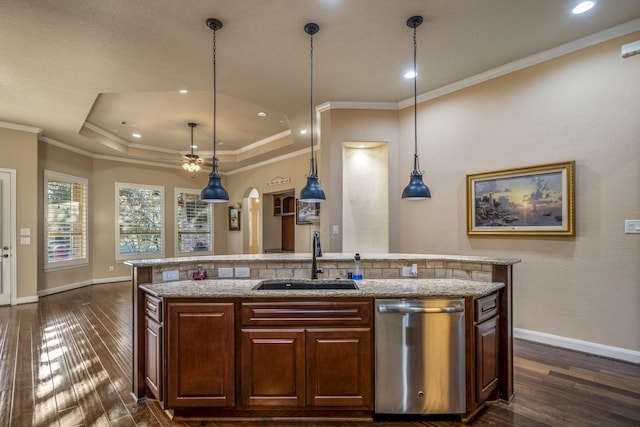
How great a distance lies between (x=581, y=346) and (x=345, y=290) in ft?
9.17

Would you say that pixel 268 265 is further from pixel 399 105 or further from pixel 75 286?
pixel 75 286

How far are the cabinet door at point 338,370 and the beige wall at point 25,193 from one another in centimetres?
591

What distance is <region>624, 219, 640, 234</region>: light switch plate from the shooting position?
2891 millimetres

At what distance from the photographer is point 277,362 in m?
2.12

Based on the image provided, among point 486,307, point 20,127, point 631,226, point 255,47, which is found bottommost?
point 486,307

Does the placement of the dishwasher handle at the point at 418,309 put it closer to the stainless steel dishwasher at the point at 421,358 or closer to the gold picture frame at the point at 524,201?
the stainless steel dishwasher at the point at 421,358

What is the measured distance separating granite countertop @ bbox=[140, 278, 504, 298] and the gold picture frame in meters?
1.44

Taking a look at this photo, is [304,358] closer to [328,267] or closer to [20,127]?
[328,267]

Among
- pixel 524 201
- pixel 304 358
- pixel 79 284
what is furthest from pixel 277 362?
pixel 79 284

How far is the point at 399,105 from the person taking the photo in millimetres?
4562

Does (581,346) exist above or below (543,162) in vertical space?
below

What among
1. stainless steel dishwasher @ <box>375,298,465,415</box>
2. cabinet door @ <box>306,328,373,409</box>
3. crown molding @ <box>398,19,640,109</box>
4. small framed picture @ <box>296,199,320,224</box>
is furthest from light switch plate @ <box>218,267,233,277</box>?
small framed picture @ <box>296,199,320,224</box>

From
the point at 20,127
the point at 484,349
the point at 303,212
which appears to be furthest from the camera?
the point at 303,212

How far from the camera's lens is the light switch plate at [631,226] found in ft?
9.48
